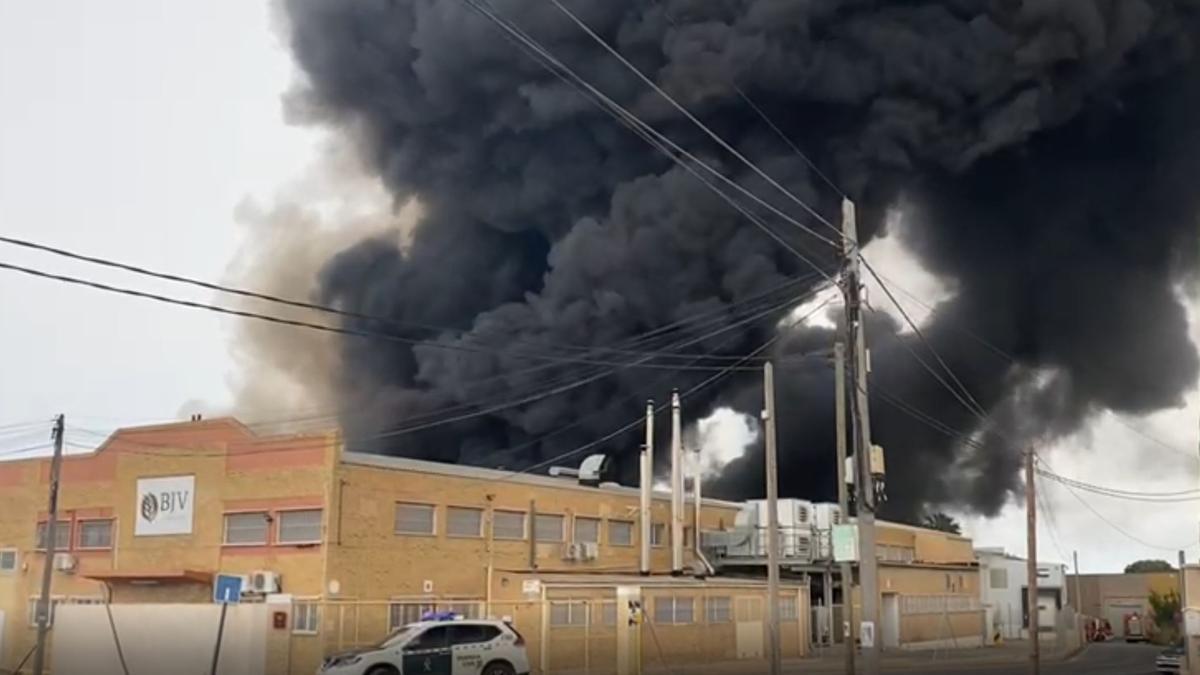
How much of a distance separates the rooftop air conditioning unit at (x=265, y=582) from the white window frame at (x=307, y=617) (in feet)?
5.54

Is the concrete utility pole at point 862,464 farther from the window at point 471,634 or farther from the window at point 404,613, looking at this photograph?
the window at point 404,613

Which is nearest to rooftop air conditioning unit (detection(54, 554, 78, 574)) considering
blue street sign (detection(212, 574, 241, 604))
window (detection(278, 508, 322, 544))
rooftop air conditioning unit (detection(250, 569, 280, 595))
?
rooftop air conditioning unit (detection(250, 569, 280, 595))

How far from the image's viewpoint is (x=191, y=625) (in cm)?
3253

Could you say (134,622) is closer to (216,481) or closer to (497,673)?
(216,481)

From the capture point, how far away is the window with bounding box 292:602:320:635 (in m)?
33.8

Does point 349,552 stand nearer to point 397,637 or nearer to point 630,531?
point 397,637

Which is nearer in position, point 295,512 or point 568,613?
point 295,512

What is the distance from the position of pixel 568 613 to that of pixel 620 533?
928 cm

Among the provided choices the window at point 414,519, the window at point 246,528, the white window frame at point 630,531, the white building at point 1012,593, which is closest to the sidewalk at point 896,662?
the white window frame at point 630,531

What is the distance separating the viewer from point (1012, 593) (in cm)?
7494

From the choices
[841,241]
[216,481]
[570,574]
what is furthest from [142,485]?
[841,241]

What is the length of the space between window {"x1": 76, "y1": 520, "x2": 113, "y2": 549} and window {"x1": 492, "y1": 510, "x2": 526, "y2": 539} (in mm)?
11902

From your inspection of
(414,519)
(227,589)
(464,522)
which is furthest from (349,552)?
(227,589)

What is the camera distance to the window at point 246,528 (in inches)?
1459
